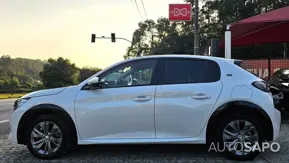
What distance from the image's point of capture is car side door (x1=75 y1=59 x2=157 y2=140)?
5.32 metres

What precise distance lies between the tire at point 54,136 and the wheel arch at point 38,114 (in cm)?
6

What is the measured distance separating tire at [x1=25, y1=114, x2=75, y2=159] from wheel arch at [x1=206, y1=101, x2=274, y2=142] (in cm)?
214

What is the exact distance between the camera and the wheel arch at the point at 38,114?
5.48 metres

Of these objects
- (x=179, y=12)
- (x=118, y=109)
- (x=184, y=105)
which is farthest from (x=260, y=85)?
(x=179, y=12)

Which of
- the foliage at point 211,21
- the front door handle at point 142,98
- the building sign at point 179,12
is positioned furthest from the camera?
the foliage at point 211,21

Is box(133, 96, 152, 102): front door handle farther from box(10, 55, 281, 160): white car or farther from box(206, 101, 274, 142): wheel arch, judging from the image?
box(206, 101, 274, 142): wheel arch

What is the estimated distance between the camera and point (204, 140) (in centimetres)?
532

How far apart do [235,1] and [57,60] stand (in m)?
59.6

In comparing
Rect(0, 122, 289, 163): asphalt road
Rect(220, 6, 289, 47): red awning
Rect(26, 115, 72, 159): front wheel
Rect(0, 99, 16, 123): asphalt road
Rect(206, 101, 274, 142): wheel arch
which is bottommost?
Rect(0, 99, 16, 123): asphalt road

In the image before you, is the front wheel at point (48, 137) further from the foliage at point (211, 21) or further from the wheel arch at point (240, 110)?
the foliage at point (211, 21)

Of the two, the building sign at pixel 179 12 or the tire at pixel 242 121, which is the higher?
the building sign at pixel 179 12

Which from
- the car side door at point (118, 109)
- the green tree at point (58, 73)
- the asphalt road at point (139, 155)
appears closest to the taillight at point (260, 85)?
the asphalt road at point (139, 155)

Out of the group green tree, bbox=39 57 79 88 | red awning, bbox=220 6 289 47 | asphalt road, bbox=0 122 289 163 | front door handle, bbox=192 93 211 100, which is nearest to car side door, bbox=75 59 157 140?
asphalt road, bbox=0 122 289 163

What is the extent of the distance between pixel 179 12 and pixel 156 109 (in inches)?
615
